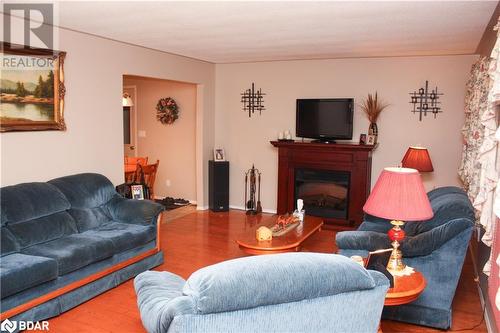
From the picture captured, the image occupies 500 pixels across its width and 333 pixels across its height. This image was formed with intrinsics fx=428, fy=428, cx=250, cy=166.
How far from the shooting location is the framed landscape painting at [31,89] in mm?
3844

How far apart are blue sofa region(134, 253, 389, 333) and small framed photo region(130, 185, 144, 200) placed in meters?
3.48

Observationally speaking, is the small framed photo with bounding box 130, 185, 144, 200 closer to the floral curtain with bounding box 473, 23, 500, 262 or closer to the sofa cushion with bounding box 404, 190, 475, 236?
the sofa cushion with bounding box 404, 190, 475, 236

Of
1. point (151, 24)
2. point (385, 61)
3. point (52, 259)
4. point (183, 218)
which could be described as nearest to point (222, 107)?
point (183, 218)

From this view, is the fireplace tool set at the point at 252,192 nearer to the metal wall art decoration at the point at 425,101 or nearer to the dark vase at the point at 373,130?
the dark vase at the point at 373,130

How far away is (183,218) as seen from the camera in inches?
261

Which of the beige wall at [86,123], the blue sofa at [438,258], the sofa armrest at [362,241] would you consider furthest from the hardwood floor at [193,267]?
the beige wall at [86,123]

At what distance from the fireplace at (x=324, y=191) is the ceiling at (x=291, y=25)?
5.86ft

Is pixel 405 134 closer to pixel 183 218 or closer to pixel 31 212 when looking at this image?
pixel 183 218

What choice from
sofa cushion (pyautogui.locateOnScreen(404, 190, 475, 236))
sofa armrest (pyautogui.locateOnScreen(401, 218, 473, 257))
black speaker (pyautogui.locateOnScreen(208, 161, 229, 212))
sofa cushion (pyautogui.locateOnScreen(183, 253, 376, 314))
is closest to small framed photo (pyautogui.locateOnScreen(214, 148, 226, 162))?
black speaker (pyautogui.locateOnScreen(208, 161, 229, 212))

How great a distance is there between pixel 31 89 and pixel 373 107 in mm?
4378

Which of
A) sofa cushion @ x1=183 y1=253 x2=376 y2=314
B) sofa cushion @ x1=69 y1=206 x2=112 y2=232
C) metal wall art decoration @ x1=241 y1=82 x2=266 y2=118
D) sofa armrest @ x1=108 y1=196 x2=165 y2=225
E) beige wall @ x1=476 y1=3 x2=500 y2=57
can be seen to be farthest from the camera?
metal wall art decoration @ x1=241 y1=82 x2=266 y2=118

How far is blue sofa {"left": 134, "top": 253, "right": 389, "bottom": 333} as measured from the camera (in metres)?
1.60

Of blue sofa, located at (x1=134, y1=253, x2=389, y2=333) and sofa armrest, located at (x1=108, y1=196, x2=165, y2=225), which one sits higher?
blue sofa, located at (x1=134, y1=253, x2=389, y2=333)

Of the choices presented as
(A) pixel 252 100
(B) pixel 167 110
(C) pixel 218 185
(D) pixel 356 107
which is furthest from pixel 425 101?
(B) pixel 167 110
